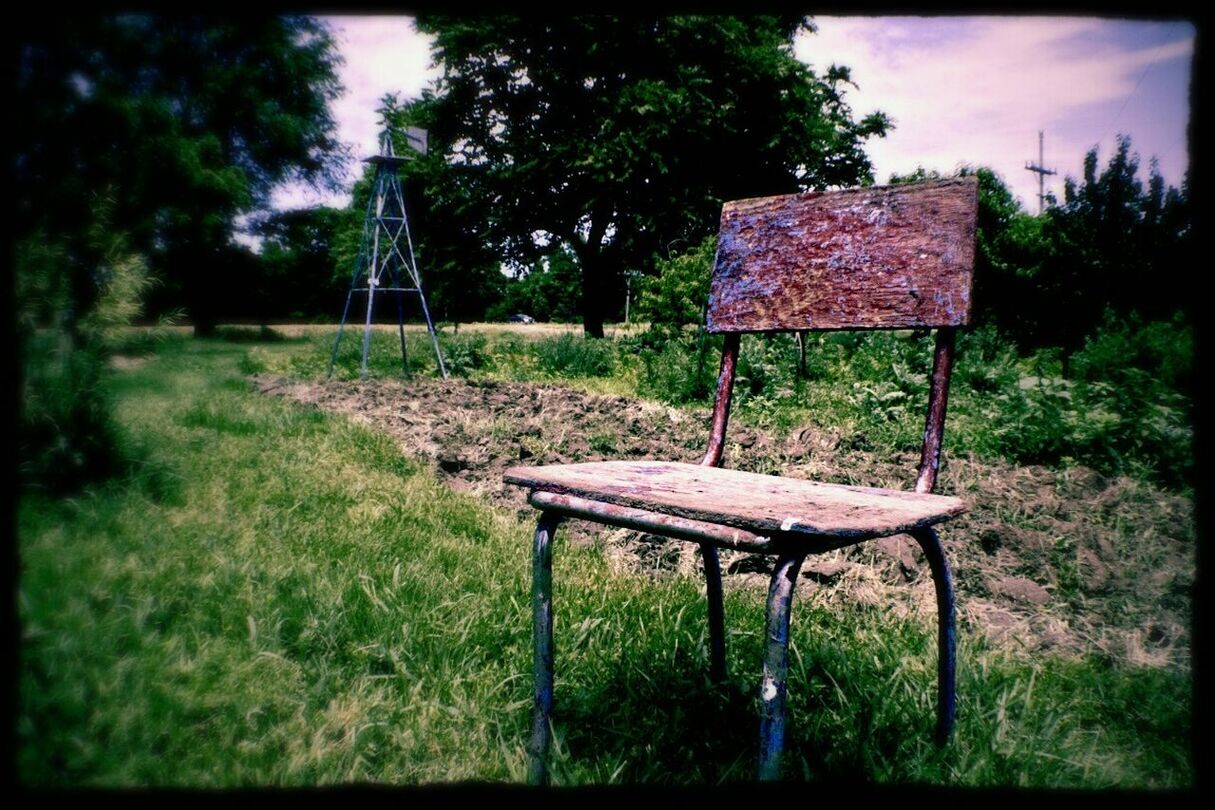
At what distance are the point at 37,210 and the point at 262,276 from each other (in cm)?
24

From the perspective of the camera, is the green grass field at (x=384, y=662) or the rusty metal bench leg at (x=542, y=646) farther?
the rusty metal bench leg at (x=542, y=646)

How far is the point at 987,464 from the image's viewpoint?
13.8ft

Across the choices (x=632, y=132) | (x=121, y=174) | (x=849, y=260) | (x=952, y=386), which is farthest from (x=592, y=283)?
(x=121, y=174)

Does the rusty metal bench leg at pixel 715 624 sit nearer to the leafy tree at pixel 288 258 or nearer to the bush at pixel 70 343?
the leafy tree at pixel 288 258

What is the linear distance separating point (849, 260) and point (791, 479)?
2.18ft

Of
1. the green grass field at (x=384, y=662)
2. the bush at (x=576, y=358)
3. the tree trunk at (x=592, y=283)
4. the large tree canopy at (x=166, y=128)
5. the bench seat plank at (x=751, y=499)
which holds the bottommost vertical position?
the green grass field at (x=384, y=662)

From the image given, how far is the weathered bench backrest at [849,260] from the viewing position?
5.82ft

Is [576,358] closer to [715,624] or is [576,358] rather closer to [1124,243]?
[715,624]

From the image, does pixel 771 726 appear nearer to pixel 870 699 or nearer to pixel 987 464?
pixel 870 699

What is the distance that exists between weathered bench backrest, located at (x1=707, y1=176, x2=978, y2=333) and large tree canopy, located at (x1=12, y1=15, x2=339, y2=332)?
1.38 metres

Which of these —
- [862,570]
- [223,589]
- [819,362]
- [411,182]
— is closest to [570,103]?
[411,182]

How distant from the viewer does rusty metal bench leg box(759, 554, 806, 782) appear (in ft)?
3.63

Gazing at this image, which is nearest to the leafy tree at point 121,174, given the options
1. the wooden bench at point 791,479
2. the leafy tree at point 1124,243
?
the wooden bench at point 791,479

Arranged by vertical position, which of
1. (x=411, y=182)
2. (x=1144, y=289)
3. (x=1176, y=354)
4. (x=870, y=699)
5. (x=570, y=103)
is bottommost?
(x=870, y=699)
